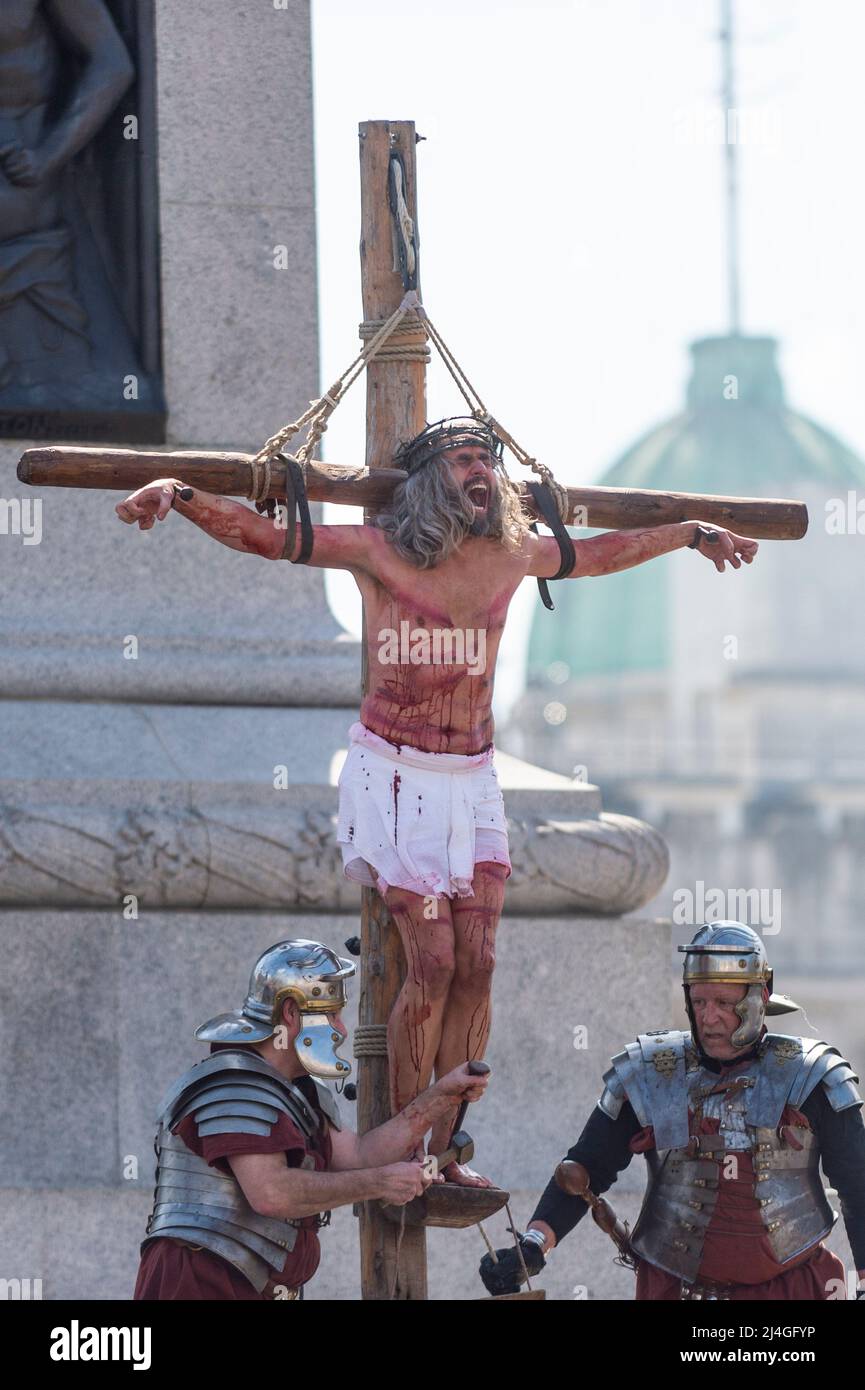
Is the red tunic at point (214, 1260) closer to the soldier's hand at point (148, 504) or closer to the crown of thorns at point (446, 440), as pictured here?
the soldier's hand at point (148, 504)

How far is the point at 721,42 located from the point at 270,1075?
77778mm

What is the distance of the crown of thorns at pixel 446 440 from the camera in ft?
44.0

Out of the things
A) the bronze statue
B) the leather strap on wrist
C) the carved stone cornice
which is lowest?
the carved stone cornice

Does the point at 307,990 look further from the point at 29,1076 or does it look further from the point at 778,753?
the point at 778,753

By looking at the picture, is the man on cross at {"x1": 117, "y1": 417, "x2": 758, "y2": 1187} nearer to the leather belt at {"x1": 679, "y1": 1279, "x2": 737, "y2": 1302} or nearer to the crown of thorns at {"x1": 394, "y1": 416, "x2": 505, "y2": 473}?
the crown of thorns at {"x1": 394, "y1": 416, "x2": 505, "y2": 473}

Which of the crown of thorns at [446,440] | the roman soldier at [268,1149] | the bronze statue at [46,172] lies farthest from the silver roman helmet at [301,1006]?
the bronze statue at [46,172]

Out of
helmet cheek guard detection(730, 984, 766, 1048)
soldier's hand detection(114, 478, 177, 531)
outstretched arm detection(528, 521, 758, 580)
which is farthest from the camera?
helmet cheek guard detection(730, 984, 766, 1048)

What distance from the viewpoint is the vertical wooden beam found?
43.9ft

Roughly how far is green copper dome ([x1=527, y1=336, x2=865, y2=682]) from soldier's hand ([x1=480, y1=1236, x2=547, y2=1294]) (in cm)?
10649

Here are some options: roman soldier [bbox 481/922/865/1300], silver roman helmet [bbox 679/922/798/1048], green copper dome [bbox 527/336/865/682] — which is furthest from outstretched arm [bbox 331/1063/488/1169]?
green copper dome [bbox 527/336/865/682]

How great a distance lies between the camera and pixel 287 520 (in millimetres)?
13078

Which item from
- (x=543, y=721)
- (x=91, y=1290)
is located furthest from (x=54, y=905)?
(x=543, y=721)

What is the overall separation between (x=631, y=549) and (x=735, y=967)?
1698mm

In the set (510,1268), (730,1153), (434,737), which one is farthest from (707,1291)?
(434,737)
